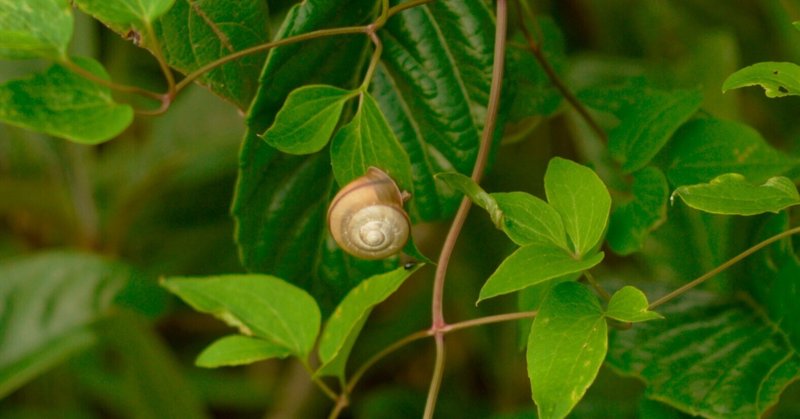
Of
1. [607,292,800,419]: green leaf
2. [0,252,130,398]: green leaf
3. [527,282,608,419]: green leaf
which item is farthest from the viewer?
[0,252,130,398]: green leaf

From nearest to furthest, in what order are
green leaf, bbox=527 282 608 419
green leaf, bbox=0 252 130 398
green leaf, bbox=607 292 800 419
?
green leaf, bbox=527 282 608 419
green leaf, bbox=607 292 800 419
green leaf, bbox=0 252 130 398

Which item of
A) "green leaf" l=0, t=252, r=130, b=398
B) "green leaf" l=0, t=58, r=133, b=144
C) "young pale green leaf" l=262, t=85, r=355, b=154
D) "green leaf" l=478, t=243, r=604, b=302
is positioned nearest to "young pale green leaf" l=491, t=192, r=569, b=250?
"green leaf" l=478, t=243, r=604, b=302

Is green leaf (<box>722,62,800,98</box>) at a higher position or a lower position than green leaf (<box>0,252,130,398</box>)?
higher

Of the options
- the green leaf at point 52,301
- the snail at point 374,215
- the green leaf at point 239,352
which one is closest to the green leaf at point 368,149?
the snail at point 374,215

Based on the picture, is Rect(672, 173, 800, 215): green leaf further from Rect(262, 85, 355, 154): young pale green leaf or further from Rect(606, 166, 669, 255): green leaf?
Rect(262, 85, 355, 154): young pale green leaf

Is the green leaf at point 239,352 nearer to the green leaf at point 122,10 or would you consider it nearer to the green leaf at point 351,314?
the green leaf at point 351,314

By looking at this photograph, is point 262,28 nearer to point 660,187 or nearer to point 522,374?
point 660,187

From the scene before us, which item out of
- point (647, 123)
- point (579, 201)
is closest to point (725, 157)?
point (647, 123)

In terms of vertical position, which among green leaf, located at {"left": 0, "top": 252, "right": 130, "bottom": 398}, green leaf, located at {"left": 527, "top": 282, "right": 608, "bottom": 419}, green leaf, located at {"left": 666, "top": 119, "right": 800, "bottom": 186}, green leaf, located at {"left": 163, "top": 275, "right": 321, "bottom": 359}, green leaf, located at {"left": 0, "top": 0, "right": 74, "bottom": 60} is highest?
green leaf, located at {"left": 0, "top": 0, "right": 74, "bottom": 60}
